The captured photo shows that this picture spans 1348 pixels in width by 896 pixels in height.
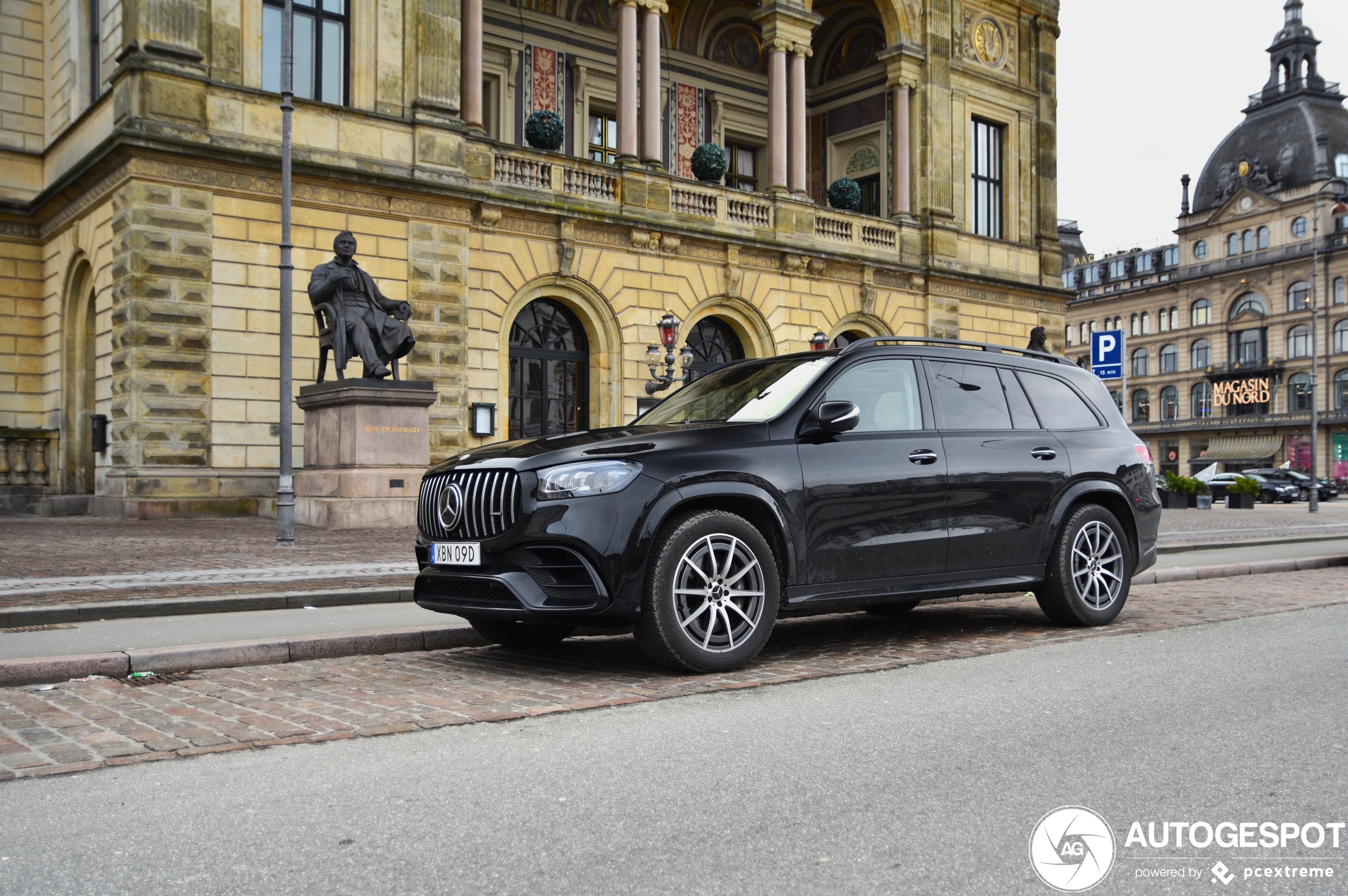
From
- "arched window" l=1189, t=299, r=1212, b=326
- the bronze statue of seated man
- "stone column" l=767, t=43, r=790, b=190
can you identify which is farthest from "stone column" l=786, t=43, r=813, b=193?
"arched window" l=1189, t=299, r=1212, b=326

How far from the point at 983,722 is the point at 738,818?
1794 millimetres

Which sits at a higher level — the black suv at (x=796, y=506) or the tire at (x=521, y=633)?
the black suv at (x=796, y=506)

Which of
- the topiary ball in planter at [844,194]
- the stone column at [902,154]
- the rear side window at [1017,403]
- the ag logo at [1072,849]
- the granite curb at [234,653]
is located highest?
the stone column at [902,154]

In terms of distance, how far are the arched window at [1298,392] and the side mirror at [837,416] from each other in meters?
85.5

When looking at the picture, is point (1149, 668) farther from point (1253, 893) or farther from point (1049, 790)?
point (1253, 893)

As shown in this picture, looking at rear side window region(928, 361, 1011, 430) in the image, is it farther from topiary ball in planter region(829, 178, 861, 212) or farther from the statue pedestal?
topiary ball in planter region(829, 178, 861, 212)

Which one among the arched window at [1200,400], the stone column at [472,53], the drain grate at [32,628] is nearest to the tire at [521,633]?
the drain grate at [32,628]

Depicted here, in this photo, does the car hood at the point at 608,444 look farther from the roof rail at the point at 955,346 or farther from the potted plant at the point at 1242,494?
the potted plant at the point at 1242,494

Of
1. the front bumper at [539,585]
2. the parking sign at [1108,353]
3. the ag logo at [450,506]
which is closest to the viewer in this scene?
the front bumper at [539,585]

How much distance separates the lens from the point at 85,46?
76.1 feet

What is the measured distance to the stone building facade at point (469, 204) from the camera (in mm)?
20547

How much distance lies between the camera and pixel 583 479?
19.7 feet

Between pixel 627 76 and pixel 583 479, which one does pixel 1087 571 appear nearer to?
pixel 583 479

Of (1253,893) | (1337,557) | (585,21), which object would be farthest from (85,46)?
(1253,893)
